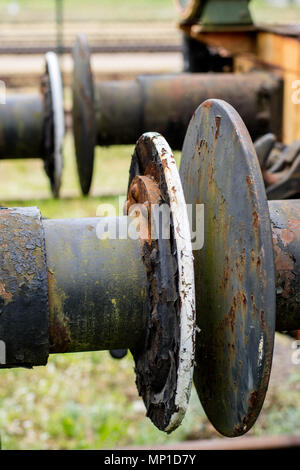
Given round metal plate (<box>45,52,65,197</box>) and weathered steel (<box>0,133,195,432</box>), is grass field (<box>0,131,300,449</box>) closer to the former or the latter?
round metal plate (<box>45,52,65,197</box>)

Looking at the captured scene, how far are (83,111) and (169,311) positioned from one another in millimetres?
1889

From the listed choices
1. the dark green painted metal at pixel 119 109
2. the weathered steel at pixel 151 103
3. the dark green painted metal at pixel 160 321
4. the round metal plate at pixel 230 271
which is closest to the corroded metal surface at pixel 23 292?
the dark green painted metal at pixel 160 321

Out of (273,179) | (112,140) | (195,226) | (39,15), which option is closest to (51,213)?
(112,140)

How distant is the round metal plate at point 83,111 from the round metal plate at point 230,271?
143cm

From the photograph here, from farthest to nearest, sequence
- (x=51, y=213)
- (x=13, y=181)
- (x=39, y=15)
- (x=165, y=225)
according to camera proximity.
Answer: (x=39, y=15), (x=13, y=181), (x=51, y=213), (x=165, y=225)

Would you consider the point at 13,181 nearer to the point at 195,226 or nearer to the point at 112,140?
the point at 112,140

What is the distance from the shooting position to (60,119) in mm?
3090

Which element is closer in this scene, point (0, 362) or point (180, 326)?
point (180, 326)

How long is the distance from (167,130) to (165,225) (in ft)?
6.57

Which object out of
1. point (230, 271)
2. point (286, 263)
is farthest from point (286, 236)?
point (230, 271)

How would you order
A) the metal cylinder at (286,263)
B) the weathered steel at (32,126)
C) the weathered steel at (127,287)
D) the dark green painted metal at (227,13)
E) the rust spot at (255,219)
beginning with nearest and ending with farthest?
the rust spot at (255,219)
the weathered steel at (127,287)
the metal cylinder at (286,263)
the weathered steel at (32,126)
the dark green painted metal at (227,13)

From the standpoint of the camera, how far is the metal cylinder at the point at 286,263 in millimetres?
1596

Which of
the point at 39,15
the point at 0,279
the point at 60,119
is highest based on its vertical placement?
the point at 0,279

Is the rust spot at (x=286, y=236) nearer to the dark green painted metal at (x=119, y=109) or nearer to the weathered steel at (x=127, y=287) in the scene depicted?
the weathered steel at (x=127, y=287)
